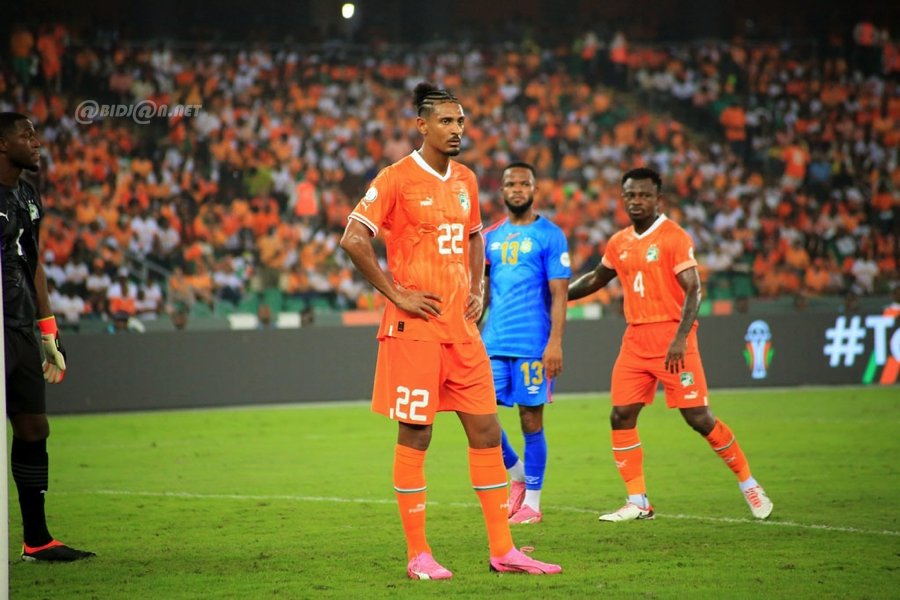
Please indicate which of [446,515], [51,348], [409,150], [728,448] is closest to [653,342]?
[728,448]

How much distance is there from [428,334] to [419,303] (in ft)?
0.55

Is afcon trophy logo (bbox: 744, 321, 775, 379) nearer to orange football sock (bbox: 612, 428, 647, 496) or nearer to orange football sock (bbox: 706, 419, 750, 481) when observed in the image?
orange football sock (bbox: 706, 419, 750, 481)

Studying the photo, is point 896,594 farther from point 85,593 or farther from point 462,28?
point 462,28

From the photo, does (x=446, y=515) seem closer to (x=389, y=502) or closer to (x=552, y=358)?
(x=389, y=502)

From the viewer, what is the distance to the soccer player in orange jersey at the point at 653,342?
7848 millimetres

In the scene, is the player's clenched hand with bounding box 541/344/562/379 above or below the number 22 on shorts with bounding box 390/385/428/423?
above

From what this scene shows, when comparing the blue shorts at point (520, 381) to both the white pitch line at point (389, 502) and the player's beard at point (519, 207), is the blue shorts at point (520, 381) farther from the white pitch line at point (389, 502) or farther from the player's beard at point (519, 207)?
the player's beard at point (519, 207)

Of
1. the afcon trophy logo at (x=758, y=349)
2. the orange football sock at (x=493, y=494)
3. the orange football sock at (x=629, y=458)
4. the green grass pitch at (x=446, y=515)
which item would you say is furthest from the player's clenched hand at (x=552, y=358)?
the afcon trophy logo at (x=758, y=349)

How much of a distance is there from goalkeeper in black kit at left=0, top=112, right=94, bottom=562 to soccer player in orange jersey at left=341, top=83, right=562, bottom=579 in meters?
1.83

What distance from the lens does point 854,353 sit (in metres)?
17.9

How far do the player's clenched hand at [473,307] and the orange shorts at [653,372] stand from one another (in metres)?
2.01

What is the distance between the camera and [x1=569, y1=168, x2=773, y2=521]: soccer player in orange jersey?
785cm

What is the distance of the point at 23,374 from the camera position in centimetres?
648

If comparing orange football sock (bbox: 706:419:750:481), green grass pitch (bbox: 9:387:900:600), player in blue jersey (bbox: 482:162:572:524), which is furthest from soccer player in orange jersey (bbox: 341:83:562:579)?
orange football sock (bbox: 706:419:750:481)
